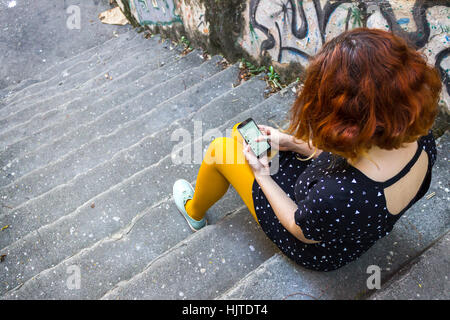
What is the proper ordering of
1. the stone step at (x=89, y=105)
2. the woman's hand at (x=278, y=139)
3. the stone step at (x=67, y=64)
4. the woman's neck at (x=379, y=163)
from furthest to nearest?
the stone step at (x=67, y=64) → the stone step at (x=89, y=105) → the woman's hand at (x=278, y=139) → the woman's neck at (x=379, y=163)

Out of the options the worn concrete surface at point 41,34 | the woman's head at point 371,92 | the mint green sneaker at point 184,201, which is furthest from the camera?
the worn concrete surface at point 41,34

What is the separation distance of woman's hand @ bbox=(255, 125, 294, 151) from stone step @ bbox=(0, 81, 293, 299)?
0.70m

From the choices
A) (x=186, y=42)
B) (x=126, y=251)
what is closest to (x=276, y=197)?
(x=126, y=251)

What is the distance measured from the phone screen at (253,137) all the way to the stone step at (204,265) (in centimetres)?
53

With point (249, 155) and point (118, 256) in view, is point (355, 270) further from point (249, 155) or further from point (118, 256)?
point (118, 256)

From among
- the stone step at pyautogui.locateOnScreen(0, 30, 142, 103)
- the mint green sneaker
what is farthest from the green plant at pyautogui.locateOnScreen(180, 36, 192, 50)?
the mint green sneaker

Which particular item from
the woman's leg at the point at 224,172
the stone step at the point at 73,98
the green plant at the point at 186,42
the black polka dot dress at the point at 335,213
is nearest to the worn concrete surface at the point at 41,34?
the stone step at the point at 73,98

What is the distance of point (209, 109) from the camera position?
118 inches

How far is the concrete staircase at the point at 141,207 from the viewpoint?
1594 mm

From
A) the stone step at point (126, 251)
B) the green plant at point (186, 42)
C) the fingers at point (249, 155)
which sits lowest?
the stone step at point (126, 251)

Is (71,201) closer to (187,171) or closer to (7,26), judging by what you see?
(187,171)

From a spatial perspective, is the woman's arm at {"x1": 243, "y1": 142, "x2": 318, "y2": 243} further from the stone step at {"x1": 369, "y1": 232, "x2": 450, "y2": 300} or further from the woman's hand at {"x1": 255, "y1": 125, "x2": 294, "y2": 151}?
the stone step at {"x1": 369, "y1": 232, "x2": 450, "y2": 300}

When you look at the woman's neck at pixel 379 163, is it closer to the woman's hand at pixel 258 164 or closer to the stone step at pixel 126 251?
the woman's hand at pixel 258 164
